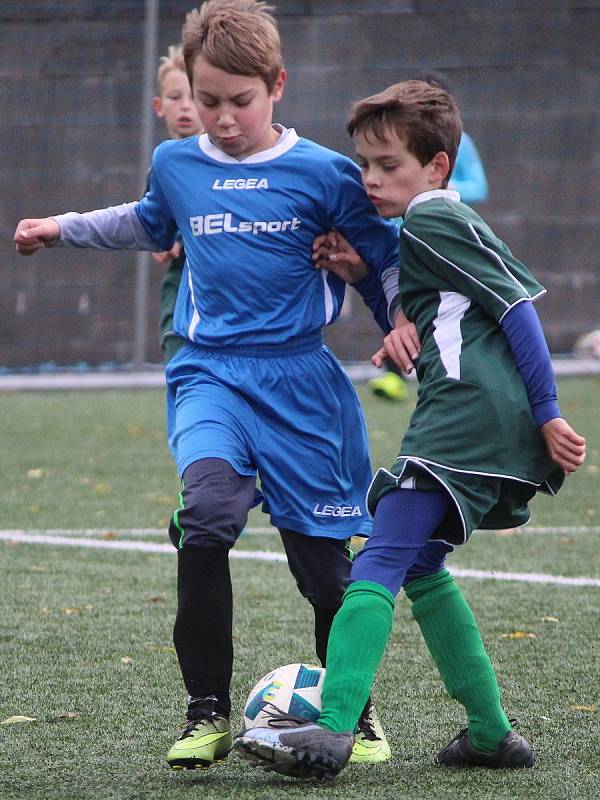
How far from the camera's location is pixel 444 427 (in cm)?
325

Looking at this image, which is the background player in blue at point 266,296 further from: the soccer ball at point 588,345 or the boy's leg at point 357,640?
the soccer ball at point 588,345

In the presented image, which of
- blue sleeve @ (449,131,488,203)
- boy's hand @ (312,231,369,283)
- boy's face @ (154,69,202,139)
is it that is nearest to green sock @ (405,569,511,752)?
boy's hand @ (312,231,369,283)

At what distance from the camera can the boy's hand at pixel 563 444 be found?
10.6ft

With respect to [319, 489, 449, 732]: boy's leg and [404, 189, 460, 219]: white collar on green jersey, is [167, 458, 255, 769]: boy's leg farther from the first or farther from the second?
[404, 189, 460, 219]: white collar on green jersey

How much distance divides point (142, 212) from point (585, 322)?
10398mm

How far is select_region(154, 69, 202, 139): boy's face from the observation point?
242 inches

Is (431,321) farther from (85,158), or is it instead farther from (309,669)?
(85,158)

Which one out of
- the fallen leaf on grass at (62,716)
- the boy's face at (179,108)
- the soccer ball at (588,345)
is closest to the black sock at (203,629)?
the fallen leaf on grass at (62,716)

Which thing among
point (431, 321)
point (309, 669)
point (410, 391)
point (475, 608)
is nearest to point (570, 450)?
point (431, 321)

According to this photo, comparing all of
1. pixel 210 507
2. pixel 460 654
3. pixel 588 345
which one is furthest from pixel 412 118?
pixel 588 345

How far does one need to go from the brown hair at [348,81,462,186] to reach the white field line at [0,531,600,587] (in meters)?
2.60

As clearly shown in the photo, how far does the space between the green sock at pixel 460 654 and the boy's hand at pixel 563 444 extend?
1.46ft

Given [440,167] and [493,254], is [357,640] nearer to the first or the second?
[493,254]

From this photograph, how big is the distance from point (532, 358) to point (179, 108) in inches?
127
